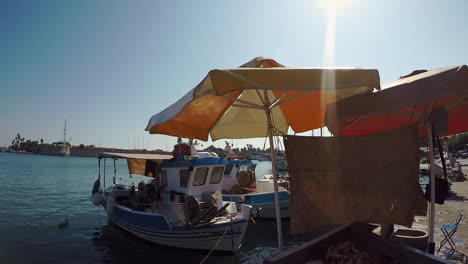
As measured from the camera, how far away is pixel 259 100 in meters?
6.54

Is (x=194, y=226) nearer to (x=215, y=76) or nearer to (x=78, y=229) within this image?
(x=215, y=76)

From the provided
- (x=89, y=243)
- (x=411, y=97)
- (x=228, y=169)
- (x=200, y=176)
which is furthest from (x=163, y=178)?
(x=411, y=97)

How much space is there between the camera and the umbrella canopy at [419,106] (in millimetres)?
3588

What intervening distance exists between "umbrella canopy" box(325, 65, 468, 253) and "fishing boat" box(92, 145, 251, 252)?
5.96 meters

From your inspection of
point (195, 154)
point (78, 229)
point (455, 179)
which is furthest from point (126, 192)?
point (455, 179)

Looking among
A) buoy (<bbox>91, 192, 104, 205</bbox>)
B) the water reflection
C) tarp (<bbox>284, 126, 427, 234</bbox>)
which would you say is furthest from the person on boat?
tarp (<bbox>284, 126, 427, 234</bbox>)

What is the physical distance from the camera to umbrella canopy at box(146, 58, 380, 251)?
11.7 feet

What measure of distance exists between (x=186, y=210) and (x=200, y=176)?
2061 millimetres

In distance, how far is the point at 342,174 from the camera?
432 centimetres

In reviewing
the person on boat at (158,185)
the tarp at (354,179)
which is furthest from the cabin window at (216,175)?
the tarp at (354,179)

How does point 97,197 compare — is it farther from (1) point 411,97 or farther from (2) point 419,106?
(1) point 411,97

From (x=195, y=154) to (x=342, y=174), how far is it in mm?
9185

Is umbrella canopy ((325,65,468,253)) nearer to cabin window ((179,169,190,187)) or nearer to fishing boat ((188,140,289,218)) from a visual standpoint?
cabin window ((179,169,190,187))

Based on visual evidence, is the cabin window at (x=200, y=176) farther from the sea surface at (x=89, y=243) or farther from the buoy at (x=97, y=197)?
the buoy at (x=97, y=197)
